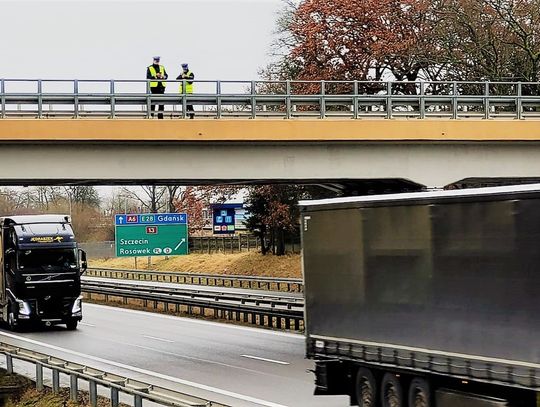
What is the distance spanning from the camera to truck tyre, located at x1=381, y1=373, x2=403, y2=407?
15.2 metres

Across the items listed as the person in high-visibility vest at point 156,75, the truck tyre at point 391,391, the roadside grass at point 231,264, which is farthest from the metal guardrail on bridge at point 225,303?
the truck tyre at point 391,391

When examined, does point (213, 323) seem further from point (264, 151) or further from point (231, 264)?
point (231, 264)

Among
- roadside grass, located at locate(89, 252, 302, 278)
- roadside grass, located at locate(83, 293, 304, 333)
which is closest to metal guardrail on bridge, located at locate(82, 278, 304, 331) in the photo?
roadside grass, located at locate(83, 293, 304, 333)

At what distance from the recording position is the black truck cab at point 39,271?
115 ft

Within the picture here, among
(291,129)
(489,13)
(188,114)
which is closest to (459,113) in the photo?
(291,129)

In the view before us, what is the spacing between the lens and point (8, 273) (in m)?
35.4

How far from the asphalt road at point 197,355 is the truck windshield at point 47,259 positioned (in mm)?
2003

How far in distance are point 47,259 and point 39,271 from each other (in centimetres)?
47

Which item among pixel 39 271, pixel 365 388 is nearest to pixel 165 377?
pixel 365 388

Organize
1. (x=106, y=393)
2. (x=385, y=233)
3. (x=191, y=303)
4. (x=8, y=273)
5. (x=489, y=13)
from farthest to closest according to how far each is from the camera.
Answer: (x=489, y=13) → (x=191, y=303) → (x=8, y=273) → (x=106, y=393) → (x=385, y=233)

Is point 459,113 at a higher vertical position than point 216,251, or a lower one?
higher

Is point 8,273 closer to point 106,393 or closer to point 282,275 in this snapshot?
point 106,393

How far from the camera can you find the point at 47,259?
35.4m

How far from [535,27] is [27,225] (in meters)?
28.5
